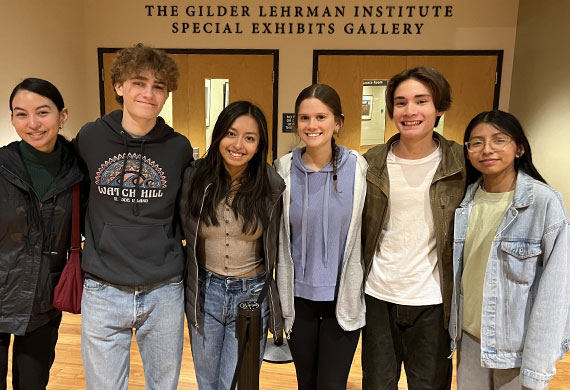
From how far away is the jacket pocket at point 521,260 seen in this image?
1519 millimetres

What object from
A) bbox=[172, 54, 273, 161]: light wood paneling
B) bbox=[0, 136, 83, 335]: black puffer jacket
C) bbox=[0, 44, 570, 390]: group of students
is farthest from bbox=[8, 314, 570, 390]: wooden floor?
bbox=[172, 54, 273, 161]: light wood paneling

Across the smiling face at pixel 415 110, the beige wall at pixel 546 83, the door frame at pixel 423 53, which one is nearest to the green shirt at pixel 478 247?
the smiling face at pixel 415 110

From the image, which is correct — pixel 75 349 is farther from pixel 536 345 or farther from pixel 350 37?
pixel 350 37

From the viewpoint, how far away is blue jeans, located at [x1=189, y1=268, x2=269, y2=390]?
5.56 feet

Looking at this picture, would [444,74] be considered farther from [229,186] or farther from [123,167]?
[123,167]

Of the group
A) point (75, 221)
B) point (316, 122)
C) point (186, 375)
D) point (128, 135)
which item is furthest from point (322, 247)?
point (186, 375)

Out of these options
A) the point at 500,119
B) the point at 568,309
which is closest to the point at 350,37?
the point at 500,119

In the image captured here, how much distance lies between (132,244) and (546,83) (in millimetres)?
3888

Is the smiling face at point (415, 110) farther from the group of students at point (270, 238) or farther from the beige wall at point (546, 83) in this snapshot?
the beige wall at point (546, 83)

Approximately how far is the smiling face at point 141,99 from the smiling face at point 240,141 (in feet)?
0.94

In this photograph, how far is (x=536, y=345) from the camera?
1493 millimetres

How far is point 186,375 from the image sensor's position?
8.93 ft

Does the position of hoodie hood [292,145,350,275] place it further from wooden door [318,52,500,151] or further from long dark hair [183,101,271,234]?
wooden door [318,52,500,151]

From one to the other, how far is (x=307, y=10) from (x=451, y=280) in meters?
3.80
